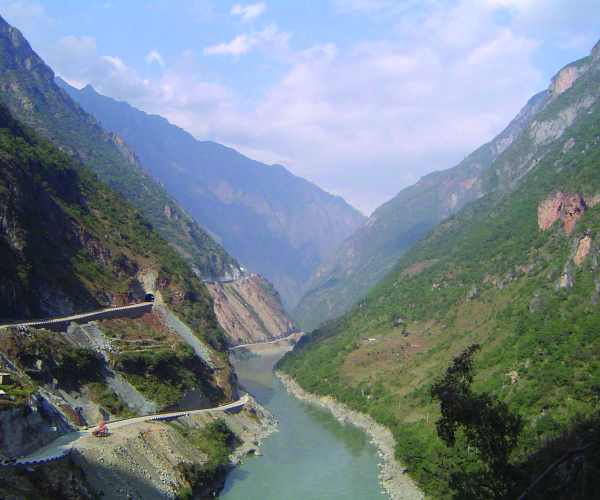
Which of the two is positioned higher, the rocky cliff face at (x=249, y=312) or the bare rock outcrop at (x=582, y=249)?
the rocky cliff face at (x=249, y=312)

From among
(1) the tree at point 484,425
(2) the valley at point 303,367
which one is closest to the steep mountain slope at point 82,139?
(2) the valley at point 303,367

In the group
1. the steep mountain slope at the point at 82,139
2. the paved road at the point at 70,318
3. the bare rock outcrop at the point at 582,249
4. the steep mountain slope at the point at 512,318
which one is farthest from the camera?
the steep mountain slope at the point at 82,139

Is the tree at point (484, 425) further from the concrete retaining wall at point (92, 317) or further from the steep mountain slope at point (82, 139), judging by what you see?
the steep mountain slope at point (82, 139)

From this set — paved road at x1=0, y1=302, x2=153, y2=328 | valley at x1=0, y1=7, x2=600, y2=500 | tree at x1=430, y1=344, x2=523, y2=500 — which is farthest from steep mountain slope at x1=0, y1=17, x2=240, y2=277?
tree at x1=430, y1=344, x2=523, y2=500

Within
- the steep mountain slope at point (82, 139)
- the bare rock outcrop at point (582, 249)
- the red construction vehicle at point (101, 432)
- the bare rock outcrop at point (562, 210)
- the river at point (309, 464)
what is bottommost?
the river at point (309, 464)

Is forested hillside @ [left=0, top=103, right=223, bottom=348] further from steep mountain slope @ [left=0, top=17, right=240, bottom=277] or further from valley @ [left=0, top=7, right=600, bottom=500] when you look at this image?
steep mountain slope @ [left=0, top=17, right=240, bottom=277]
